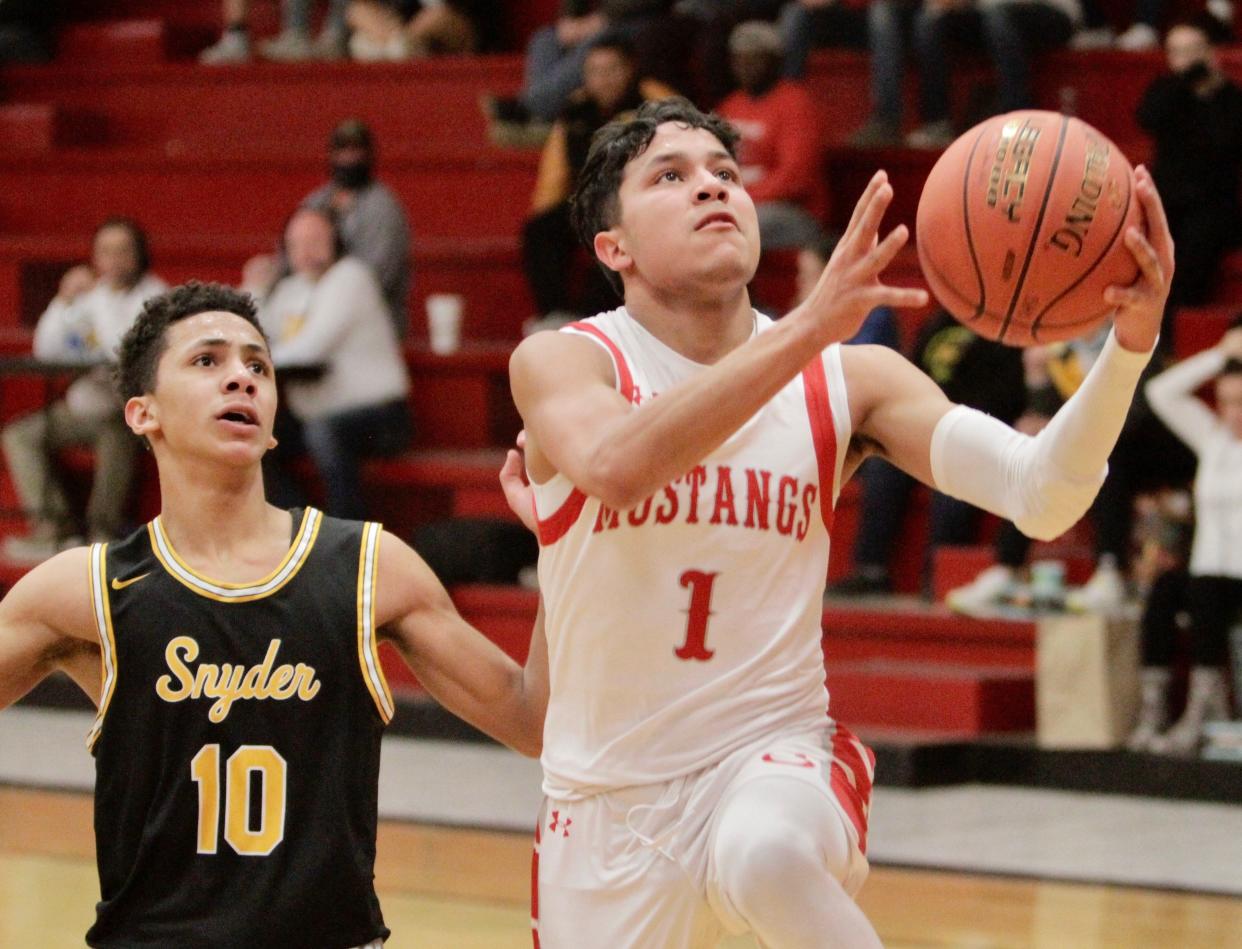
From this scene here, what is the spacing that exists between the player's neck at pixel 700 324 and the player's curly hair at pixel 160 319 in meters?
0.67

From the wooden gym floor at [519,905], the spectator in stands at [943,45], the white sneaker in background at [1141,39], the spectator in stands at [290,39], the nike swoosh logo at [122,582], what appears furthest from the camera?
the spectator in stands at [290,39]

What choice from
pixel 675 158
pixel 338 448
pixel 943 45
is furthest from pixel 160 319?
pixel 943 45

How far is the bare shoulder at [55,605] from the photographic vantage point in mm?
3557

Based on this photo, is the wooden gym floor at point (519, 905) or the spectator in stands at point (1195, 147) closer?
the wooden gym floor at point (519, 905)

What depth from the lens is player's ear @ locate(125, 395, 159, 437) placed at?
3.71 m

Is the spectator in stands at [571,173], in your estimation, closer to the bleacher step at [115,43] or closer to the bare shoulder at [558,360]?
the bleacher step at [115,43]

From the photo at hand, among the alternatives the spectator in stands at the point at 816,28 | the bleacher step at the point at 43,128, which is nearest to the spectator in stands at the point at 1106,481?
the spectator in stands at the point at 816,28

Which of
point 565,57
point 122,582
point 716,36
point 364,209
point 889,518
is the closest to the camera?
point 122,582

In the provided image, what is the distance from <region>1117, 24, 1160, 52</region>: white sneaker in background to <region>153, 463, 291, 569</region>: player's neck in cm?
815

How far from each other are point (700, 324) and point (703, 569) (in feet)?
1.36

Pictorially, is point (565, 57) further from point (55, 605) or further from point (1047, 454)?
point (1047, 454)

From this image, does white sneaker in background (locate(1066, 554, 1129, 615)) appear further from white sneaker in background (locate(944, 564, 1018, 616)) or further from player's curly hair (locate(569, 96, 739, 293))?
player's curly hair (locate(569, 96, 739, 293))

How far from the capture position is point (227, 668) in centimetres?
354

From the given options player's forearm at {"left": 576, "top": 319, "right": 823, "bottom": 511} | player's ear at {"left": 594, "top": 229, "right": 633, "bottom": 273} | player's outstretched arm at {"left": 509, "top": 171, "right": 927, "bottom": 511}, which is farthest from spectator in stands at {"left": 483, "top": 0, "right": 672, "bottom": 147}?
player's forearm at {"left": 576, "top": 319, "right": 823, "bottom": 511}
